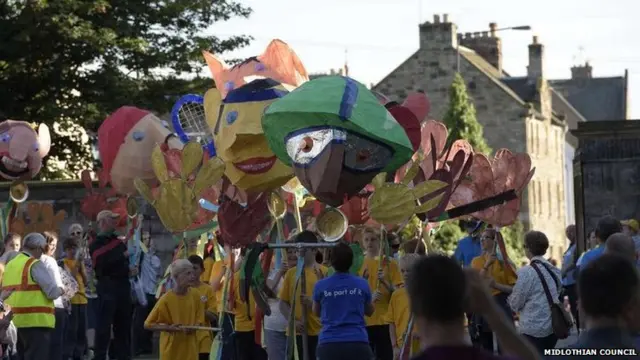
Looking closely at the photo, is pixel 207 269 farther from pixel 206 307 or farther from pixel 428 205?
pixel 428 205

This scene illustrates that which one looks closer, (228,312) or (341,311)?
(341,311)

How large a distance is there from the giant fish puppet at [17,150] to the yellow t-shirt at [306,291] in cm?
625

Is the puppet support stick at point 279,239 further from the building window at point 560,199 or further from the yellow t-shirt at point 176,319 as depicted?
the building window at point 560,199

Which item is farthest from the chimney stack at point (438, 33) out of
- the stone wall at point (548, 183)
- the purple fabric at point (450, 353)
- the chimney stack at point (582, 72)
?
the purple fabric at point (450, 353)

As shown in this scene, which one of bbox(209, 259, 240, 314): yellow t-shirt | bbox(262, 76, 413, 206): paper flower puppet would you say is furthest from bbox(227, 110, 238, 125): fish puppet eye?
bbox(209, 259, 240, 314): yellow t-shirt

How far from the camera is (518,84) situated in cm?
7100

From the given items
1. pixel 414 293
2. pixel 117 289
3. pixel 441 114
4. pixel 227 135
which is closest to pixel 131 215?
pixel 117 289

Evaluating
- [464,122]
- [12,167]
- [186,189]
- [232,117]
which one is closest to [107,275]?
[12,167]

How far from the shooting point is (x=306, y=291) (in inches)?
516

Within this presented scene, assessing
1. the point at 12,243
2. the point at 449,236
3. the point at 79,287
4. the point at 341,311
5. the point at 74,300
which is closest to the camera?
the point at 341,311

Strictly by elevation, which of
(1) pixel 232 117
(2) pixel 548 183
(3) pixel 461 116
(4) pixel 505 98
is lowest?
(1) pixel 232 117

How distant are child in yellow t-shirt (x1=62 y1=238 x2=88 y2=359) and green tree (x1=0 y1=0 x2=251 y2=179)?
1300 cm

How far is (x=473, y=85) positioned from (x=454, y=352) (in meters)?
59.6

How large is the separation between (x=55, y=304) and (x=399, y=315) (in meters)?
4.46
